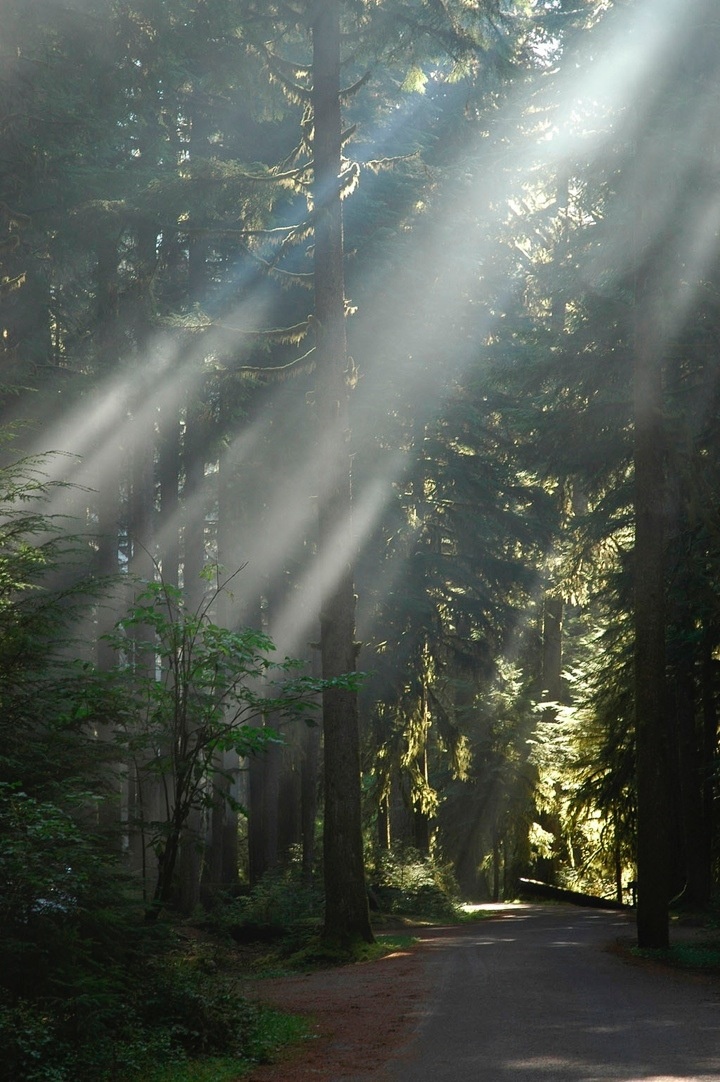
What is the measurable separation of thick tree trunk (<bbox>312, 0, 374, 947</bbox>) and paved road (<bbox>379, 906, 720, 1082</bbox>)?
172cm

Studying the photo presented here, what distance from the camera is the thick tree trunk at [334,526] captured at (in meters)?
16.9

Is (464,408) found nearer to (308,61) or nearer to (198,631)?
(308,61)

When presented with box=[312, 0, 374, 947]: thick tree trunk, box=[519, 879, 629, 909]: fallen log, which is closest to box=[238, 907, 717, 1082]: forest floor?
box=[312, 0, 374, 947]: thick tree trunk

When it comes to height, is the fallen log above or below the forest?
below

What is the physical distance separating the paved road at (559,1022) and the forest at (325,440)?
1.78 meters

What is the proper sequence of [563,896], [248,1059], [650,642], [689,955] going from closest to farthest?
[248,1059] → [689,955] → [650,642] → [563,896]

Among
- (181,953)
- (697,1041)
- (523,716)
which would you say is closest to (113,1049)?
(181,953)

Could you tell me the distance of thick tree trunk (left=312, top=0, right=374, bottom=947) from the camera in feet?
55.5

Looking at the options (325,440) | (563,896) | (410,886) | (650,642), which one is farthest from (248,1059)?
(563,896)

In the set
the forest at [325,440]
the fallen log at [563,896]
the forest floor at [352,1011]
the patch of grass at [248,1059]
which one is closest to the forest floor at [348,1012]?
the forest floor at [352,1011]

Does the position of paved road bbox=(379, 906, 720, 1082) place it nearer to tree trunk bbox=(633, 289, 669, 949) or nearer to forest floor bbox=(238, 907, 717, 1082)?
forest floor bbox=(238, 907, 717, 1082)

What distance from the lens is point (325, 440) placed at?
1753cm

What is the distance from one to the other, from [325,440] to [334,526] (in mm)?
1394

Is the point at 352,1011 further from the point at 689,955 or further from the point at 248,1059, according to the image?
the point at 689,955
